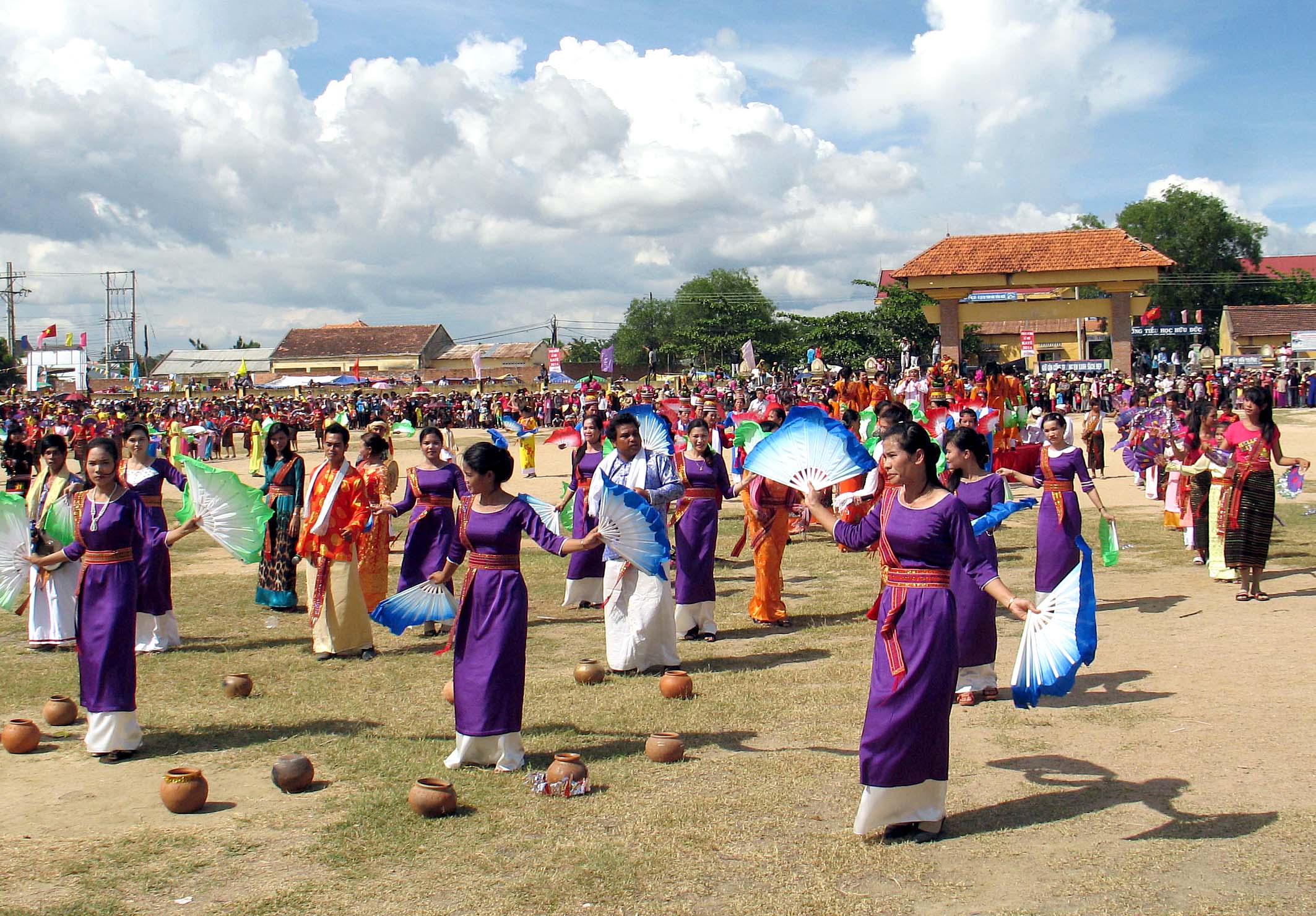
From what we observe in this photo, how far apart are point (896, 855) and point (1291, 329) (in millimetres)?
74250

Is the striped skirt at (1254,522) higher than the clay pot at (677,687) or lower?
higher

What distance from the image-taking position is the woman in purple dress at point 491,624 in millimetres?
5762

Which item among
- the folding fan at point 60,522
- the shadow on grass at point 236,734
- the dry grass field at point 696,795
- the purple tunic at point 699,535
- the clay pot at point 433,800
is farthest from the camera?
the purple tunic at point 699,535

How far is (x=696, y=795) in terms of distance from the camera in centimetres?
536

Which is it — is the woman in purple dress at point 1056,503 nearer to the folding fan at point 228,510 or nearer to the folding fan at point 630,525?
the folding fan at point 630,525

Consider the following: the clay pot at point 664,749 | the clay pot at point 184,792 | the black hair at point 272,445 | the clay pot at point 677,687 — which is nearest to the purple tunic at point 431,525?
the black hair at point 272,445

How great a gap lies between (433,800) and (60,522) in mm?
4421

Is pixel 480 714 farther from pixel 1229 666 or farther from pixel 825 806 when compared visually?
pixel 1229 666

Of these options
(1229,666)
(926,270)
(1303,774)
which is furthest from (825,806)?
(926,270)

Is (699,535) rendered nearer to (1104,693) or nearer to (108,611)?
(1104,693)

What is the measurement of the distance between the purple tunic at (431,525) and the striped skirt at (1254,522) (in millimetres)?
6830

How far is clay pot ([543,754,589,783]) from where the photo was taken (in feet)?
17.6

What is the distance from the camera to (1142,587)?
10719mm

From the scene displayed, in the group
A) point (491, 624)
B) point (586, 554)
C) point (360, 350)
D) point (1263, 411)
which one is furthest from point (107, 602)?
point (360, 350)
